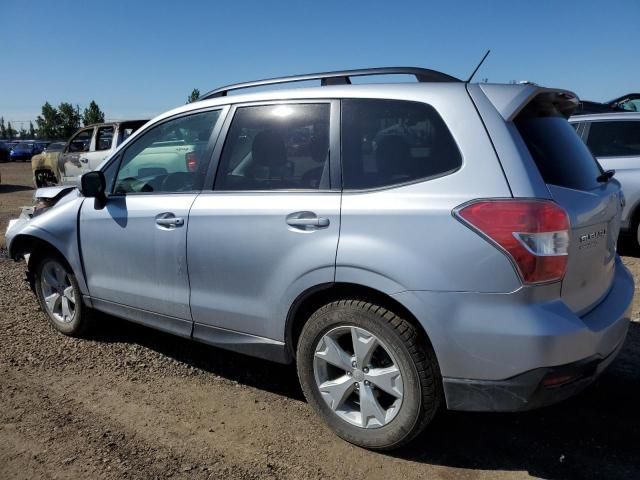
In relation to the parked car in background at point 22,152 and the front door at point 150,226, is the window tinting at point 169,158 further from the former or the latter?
the parked car in background at point 22,152

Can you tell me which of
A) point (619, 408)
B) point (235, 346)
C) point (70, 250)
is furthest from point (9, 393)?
point (619, 408)

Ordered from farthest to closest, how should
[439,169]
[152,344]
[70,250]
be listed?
[152,344]
[70,250]
[439,169]

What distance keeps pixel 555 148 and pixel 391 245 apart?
39.4 inches

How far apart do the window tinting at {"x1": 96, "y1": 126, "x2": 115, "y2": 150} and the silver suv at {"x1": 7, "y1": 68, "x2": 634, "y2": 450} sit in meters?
9.26

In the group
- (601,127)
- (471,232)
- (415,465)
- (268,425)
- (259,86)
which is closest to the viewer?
(471,232)

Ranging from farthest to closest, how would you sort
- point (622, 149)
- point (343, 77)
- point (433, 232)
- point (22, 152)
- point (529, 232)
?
point (22, 152)
point (622, 149)
point (343, 77)
point (433, 232)
point (529, 232)

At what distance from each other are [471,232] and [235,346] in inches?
63.5

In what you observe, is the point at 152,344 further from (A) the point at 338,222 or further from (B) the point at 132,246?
(A) the point at 338,222

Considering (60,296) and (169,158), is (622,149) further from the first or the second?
(60,296)

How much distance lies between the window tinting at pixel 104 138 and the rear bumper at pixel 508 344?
436 inches

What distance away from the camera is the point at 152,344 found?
445 centimetres

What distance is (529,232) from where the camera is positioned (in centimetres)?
232

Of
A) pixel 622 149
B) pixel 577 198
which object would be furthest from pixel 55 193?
pixel 622 149

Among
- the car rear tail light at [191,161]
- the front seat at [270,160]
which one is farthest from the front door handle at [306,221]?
the car rear tail light at [191,161]
